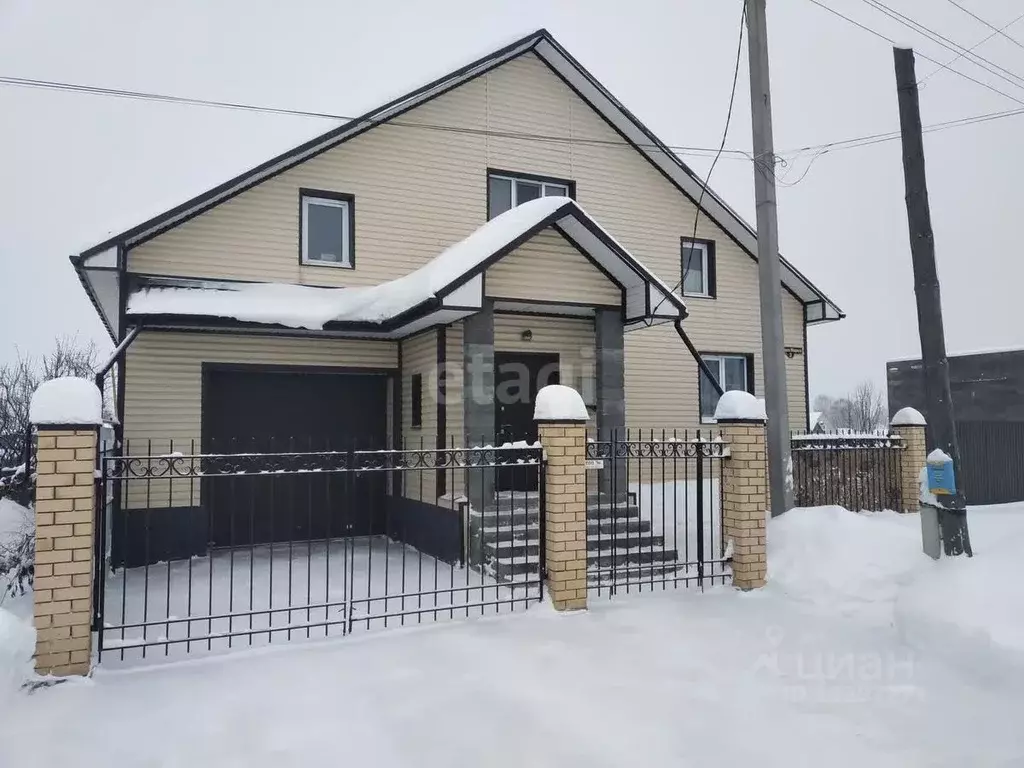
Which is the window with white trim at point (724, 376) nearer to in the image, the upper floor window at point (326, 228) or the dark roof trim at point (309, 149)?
the dark roof trim at point (309, 149)

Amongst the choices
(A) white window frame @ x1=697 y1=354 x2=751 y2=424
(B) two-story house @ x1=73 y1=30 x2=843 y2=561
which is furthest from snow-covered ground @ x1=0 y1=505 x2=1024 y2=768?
(A) white window frame @ x1=697 y1=354 x2=751 y2=424

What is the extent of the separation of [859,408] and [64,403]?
218ft

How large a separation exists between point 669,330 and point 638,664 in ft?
27.3

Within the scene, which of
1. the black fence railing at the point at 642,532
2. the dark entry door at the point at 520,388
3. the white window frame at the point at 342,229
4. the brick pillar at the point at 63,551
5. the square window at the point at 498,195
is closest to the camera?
the brick pillar at the point at 63,551

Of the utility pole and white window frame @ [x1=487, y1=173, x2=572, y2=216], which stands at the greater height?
white window frame @ [x1=487, y1=173, x2=572, y2=216]

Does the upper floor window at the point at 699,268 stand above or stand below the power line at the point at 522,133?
below

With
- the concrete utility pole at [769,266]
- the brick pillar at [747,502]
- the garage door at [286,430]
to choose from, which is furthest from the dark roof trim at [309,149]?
the brick pillar at [747,502]

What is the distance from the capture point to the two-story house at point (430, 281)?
877cm

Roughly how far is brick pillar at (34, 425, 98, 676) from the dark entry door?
18.8 feet

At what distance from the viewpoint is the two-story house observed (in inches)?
345

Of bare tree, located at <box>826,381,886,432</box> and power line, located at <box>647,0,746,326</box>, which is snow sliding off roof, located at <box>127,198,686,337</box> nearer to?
power line, located at <box>647,0,746,326</box>

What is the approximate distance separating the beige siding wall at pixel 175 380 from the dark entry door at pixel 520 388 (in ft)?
9.86

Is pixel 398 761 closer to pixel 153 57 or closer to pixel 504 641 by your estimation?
pixel 504 641

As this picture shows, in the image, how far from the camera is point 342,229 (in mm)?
10539
